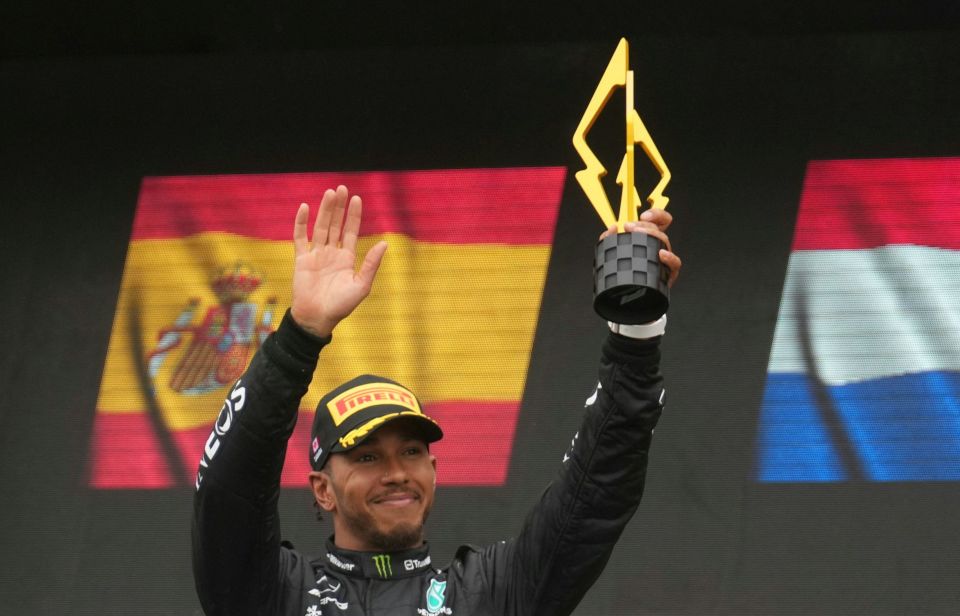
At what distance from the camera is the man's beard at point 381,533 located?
192cm

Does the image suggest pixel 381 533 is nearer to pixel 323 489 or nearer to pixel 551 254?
pixel 323 489

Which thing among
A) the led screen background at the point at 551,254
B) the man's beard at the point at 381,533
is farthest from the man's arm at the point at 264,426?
the led screen background at the point at 551,254

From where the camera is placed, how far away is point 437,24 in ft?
10.8

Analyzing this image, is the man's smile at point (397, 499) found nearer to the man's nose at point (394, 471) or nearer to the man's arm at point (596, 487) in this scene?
the man's nose at point (394, 471)

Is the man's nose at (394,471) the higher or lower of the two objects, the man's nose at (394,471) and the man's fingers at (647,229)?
the lower

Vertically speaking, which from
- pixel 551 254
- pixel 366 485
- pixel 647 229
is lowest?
pixel 366 485

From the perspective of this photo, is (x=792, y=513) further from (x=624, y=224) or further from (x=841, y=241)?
(x=624, y=224)

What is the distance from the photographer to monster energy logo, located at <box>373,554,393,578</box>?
6.29 feet

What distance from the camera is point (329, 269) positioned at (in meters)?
1.76

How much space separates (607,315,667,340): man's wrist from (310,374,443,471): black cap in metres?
0.31

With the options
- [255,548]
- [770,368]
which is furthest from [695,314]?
[255,548]

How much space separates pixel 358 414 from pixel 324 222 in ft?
1.01

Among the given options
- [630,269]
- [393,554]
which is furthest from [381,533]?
[630,269]

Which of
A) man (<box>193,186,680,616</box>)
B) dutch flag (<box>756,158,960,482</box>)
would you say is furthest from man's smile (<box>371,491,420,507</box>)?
dutch flag (<box>756,158,960,482</box>)
